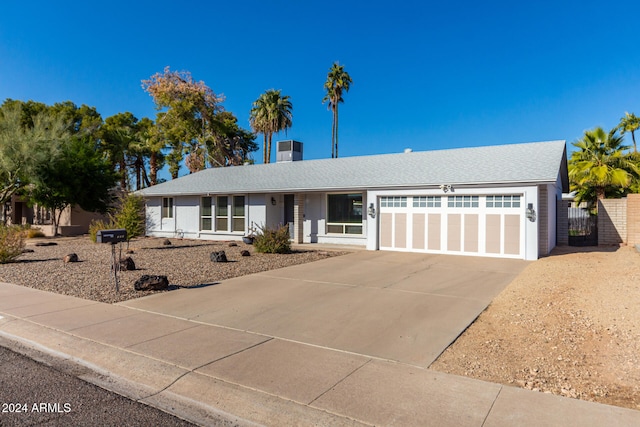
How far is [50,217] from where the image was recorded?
106 feet

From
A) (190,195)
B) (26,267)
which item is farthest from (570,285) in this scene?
(190,195)

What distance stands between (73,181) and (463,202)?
76.5ft

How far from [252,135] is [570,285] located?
3970 centimetres

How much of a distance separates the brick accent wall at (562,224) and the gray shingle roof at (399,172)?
2.21 m

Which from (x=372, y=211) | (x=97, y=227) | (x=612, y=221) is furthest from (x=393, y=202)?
(x=97, y=227)

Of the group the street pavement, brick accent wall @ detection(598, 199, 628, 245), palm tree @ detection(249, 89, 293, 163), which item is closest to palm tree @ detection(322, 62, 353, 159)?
palm tree @ detection(249, 89, 293, 163)

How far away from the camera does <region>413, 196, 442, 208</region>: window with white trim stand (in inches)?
645

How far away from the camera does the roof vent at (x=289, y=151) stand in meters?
26.9

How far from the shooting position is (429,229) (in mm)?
16500

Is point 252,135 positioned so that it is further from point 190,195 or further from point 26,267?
point 26,267

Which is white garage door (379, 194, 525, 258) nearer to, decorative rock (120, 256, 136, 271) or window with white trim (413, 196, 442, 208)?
window with white trim (413, 196, 442, 208)

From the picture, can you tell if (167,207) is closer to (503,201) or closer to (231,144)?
(231,144)

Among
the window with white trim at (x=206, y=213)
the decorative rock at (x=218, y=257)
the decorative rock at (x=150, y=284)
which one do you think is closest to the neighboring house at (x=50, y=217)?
the window with white trim at (x=206, y=213)

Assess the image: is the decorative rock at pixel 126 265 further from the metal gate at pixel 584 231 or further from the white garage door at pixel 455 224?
the metal gate at pixel 584 231
